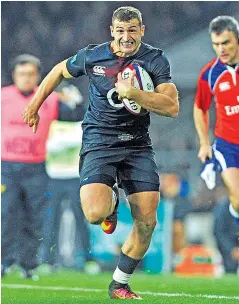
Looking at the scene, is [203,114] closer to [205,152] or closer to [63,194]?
[205,152]

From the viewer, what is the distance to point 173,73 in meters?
19.0

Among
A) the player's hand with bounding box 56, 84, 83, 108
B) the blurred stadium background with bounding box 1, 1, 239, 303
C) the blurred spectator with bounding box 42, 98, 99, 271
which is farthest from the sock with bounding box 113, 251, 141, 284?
the blurred stadium background with bounding box 1, 1, 239, 303

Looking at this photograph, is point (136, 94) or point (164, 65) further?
point (164, 65)

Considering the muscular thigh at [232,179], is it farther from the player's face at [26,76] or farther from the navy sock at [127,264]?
the player's face at [26,76]

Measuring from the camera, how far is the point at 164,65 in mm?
7523

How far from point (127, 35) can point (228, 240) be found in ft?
21.8

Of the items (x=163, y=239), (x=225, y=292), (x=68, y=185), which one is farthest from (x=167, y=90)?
(x=163, y=239)

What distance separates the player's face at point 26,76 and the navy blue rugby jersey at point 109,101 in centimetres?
413

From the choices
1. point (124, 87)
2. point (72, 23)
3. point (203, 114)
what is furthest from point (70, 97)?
point (72, 23)

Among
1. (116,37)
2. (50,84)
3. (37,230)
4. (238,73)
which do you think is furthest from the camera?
(37,230)

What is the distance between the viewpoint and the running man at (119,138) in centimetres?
750

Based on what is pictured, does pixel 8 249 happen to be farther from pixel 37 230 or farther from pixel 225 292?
pixel 225 292

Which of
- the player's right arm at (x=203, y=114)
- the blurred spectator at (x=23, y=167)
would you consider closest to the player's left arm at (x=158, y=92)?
the player's right arm at (x=203, y=114)

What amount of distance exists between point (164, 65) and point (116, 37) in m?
0.43
